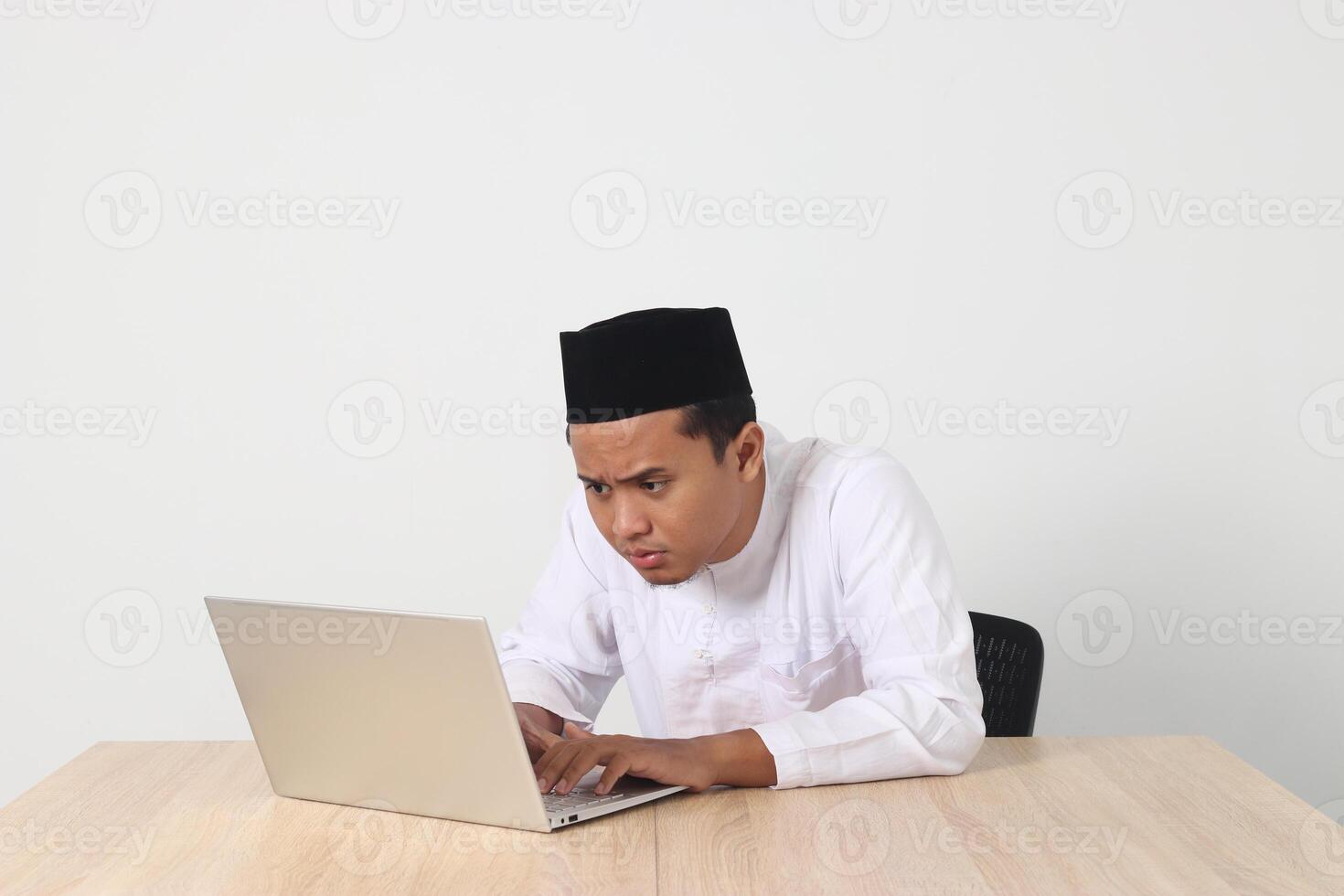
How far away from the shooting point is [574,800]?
156cm

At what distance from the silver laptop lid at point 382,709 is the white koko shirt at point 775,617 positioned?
0.45 metres

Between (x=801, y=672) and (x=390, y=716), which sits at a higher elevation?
(x=390, y=716)

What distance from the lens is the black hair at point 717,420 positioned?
183 centimetres

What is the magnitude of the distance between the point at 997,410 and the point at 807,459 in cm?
122

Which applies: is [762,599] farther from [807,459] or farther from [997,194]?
[997,194]

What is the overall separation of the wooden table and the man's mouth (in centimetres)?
36

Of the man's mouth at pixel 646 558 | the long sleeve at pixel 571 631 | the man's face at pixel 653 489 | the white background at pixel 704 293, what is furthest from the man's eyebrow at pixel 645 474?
the white background at pixel 704 293

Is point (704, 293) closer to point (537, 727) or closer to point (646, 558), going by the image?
point (646, 558)

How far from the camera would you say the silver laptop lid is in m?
1.41

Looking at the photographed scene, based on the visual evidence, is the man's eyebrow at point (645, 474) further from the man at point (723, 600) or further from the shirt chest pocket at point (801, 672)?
the shirt chest pocket at point (801, 672)

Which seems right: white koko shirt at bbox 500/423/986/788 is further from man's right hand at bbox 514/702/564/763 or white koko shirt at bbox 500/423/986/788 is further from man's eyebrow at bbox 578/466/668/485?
man's eyebrow at bbox 578/466/668/485

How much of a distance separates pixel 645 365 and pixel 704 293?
1.43 metres

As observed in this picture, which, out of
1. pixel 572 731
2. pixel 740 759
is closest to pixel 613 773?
pixel 740 759

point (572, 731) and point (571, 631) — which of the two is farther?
point (571, 631)
